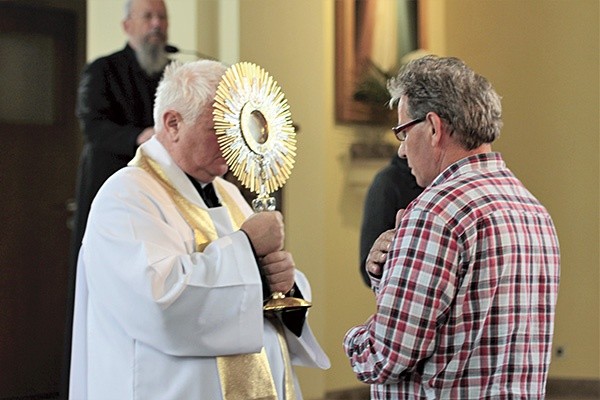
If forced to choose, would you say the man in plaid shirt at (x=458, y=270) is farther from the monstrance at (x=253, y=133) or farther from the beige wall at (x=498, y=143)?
the beige wall at (x=498, y=143)

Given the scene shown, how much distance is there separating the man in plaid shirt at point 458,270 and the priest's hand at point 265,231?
741 mm

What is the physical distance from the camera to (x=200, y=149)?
3613mm

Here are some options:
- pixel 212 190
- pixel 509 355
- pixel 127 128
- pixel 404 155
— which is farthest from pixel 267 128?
pixel 127 128

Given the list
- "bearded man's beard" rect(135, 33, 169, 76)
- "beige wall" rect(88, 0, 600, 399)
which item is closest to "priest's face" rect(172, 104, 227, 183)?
"bearded man's beard" rect(135, 33, 169, 76)

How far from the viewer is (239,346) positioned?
11.1ft

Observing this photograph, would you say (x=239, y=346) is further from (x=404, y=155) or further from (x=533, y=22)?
(x=533, y=22)

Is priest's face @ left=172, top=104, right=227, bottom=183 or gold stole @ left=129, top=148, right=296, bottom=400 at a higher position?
priest's face @ left=172, top=104, right=227, bottom=183

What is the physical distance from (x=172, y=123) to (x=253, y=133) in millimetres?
323

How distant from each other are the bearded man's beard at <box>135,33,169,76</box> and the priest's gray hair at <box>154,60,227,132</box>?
2160 mm

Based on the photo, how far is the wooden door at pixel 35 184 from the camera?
689cm

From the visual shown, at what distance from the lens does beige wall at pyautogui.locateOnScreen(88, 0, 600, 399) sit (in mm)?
7172

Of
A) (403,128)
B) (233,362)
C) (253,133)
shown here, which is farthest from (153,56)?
(403,128)

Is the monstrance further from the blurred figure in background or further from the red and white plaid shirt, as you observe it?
the blurred figure in background

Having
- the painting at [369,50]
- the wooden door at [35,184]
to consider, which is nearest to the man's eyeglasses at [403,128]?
the wooden door at [35,184]
